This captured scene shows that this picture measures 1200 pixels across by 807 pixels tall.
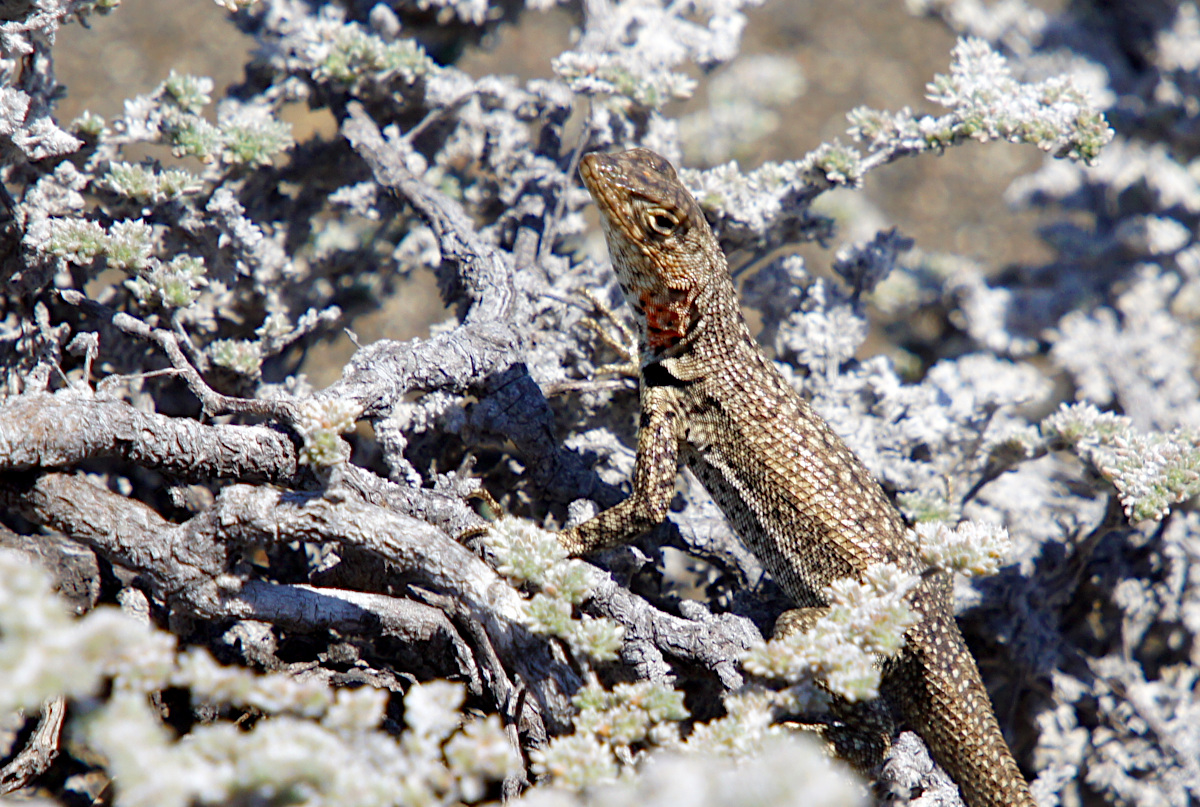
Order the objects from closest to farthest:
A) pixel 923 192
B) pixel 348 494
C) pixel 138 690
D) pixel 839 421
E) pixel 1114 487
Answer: pixel 138 690
pixel 348 494
pixel 1114 487
pixel 839 421
pixel 923 192

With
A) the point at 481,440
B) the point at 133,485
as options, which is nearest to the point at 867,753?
the point at 481,440

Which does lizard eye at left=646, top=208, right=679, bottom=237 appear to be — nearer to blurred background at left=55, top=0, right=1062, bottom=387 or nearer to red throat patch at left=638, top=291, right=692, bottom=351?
red throat patch at left=638, top=291, right=692, bottom=351

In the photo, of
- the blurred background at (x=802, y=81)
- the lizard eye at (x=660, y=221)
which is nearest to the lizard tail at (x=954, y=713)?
the lizard eye at (x=660, y=221)

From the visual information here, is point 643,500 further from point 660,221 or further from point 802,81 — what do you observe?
point 802,81

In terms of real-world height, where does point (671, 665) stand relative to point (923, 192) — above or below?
below

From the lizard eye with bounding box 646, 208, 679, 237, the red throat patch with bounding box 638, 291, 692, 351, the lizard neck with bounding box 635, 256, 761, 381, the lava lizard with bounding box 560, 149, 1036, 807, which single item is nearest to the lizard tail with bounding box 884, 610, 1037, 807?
the lava lizard with bounding box 560, 149, 1036, 807

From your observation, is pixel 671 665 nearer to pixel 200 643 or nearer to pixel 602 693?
pixel 602 693

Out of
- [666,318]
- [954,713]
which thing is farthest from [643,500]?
[954,713]
